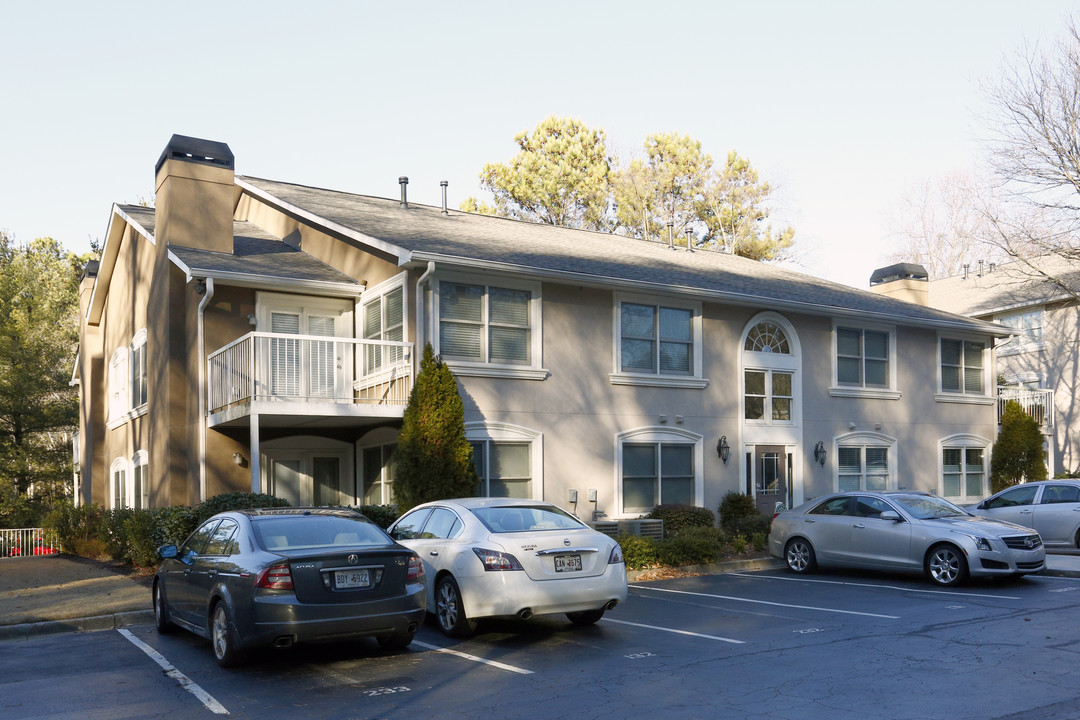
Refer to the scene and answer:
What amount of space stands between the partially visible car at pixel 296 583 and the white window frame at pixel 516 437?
23.4 ft

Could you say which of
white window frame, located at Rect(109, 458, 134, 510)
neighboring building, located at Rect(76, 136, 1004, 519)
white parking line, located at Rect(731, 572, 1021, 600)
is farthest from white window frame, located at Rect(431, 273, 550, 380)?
white window frame, located at Rect(109, 458, 134, 510)

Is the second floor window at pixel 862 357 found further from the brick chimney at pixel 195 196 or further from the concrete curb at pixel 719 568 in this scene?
the brick chimney at pixel 195 196

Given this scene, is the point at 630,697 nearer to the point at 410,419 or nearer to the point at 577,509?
the point at 410,419

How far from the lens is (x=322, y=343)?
58.7 feet

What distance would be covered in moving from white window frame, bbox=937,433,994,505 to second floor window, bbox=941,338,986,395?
122 cm

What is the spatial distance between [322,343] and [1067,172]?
71.6ft

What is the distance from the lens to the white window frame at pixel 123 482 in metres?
22.4

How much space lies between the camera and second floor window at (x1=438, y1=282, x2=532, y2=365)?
1705cm

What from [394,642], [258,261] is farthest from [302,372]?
[394,642]

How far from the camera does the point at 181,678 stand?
847 cm

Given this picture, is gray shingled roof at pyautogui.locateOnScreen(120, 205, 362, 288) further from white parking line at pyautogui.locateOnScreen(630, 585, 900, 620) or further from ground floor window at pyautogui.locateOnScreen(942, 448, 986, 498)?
ground floor window at pyautogui.locateOnScreen(942, 448, 986, 498)

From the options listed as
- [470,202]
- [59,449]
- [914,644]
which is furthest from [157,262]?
[470,202]

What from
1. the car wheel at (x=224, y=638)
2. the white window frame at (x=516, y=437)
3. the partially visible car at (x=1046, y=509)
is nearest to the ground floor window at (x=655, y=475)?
the white window frame at (x=516, y=437)

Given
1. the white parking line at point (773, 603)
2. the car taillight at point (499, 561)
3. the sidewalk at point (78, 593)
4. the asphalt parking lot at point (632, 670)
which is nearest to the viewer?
the asphalt parking lot at point (632, 670)
